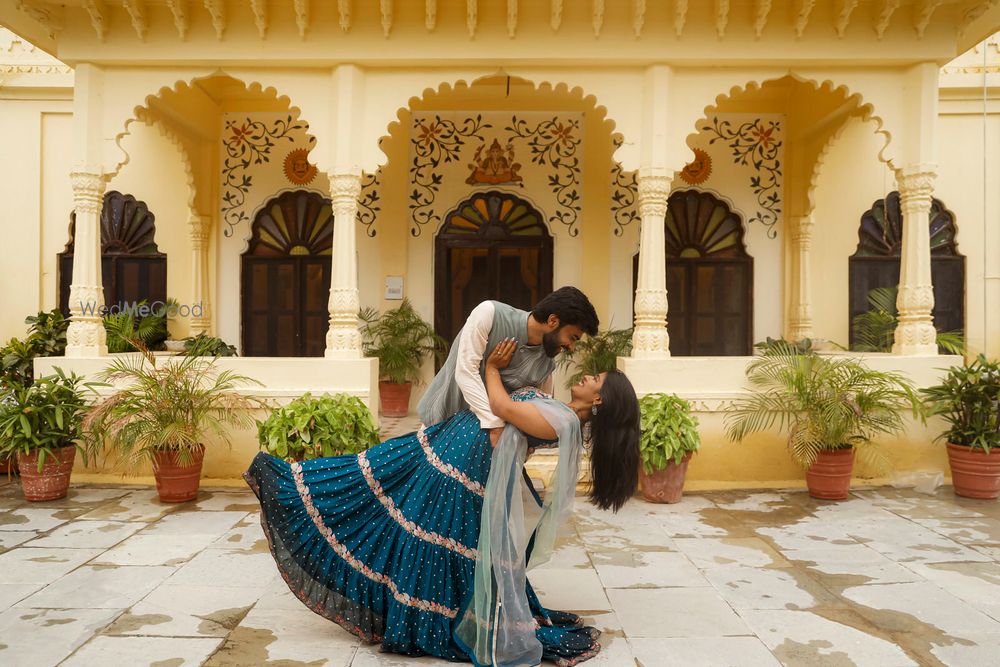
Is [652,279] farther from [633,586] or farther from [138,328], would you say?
[138,328]

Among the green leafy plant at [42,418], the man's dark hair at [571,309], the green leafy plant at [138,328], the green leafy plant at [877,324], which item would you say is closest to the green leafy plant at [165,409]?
the green leafy plant at [42,418]

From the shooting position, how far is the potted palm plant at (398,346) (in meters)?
7.90

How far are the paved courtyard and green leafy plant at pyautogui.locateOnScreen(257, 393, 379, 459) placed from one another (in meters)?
0.58

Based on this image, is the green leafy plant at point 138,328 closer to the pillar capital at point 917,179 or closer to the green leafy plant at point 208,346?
the green leafy plant at point 208,346

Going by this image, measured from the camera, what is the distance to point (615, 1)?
19.1ft

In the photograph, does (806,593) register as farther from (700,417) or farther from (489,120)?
(489,120)

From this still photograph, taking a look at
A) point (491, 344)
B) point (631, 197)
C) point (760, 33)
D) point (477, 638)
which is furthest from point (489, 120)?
point (477, 638)

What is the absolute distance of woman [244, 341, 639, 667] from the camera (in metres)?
2.68

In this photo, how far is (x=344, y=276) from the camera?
600 centimetres

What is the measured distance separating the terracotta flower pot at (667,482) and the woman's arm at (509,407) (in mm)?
2912

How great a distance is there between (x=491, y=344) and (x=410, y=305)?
17.8 feet

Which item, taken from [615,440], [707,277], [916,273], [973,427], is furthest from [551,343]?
[707,277]

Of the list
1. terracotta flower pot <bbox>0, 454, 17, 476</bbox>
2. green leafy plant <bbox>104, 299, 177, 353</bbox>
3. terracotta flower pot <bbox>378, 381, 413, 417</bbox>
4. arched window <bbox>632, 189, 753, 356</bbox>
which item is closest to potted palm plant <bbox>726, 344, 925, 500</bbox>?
arched window <bbox>632, 189, 753, 356</bbox>

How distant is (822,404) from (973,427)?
133cm
